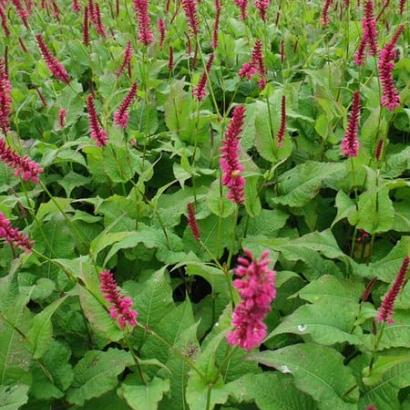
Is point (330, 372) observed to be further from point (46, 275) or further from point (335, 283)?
point (46, 275)

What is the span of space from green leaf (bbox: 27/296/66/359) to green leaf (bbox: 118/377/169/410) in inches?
15.1

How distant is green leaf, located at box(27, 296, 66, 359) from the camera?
233 centimetres

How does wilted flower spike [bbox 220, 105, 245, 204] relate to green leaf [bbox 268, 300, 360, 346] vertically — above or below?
above

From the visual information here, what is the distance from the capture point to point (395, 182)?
8.77 ft

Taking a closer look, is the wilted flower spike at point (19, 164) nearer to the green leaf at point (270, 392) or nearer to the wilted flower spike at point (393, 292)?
the green leaf at point (270, 392)

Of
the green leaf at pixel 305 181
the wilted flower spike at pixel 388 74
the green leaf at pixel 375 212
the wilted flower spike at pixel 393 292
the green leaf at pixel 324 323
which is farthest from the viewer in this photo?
the green leaf at pixel 305 181

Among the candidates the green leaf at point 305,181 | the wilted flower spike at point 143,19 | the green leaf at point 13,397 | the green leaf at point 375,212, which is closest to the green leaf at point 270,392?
the green leaf at point 13,397

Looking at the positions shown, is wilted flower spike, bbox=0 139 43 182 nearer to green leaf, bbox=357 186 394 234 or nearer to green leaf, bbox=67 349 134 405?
green leaf, bbox=67 349 134 405

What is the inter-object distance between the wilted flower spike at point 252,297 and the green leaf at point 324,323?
0.66m

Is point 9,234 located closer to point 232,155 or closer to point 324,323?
point 232,155

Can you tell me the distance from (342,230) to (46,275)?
158cm

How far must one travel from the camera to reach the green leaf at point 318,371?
2064 millimetres

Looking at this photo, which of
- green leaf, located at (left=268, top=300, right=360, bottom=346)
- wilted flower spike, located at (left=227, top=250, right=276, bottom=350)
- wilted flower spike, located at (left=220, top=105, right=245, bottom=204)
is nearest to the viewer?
wilted flower spike, located at (left=227, top=250, right=276, bottom=350)

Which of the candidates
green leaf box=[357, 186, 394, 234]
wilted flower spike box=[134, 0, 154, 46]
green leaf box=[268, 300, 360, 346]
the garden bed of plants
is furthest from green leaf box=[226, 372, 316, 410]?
wilted flower spike box=[134, 0, 154, 46]
